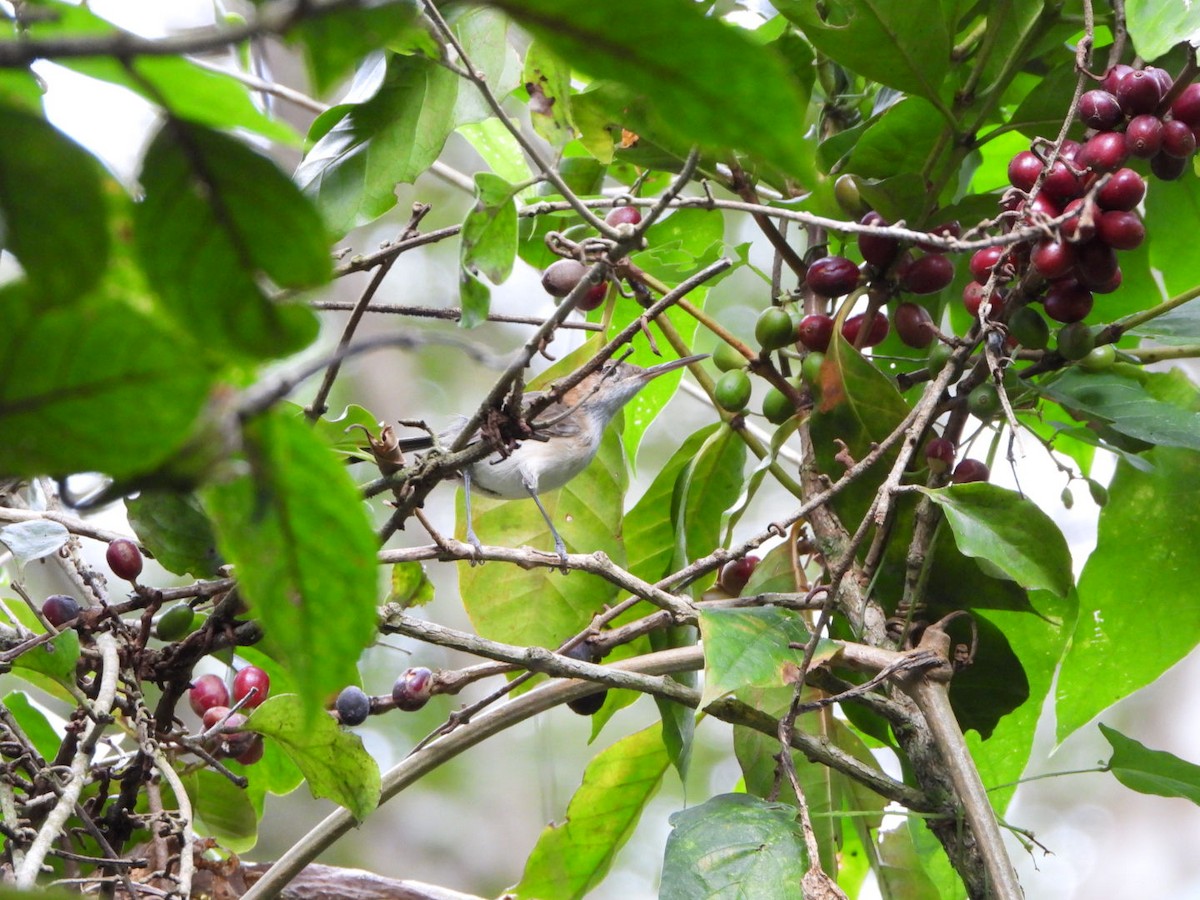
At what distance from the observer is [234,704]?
3.43 feet

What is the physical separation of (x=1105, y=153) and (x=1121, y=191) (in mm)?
39

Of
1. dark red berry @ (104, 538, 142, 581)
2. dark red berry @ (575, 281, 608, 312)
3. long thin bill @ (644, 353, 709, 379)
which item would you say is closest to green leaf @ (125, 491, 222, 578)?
dark red berry @ (104, 538, 142, 581)

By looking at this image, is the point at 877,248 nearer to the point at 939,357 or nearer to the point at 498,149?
the point at 939,357

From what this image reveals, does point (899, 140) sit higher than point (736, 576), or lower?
higher

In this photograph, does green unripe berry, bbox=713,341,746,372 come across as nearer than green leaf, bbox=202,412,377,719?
No

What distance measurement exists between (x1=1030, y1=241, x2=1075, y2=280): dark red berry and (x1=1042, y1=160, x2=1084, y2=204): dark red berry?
2.0 inches

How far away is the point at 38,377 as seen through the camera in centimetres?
28

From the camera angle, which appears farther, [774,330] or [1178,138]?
[774,330]

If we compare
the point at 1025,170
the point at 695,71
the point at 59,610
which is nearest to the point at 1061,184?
the point at 1025,170

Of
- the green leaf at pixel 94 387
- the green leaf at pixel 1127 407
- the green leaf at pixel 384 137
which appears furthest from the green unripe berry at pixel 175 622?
the green leaf at pixel 1127 407

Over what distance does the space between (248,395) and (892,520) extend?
0.82 m

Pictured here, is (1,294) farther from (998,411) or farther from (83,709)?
(998,411)

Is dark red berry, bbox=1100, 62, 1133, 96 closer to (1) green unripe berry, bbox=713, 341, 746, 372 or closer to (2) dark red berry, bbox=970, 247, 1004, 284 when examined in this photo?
(2) dark red berry, bbox=970, 247, 1004, 284

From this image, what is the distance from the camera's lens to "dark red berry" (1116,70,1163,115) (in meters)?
0.96
